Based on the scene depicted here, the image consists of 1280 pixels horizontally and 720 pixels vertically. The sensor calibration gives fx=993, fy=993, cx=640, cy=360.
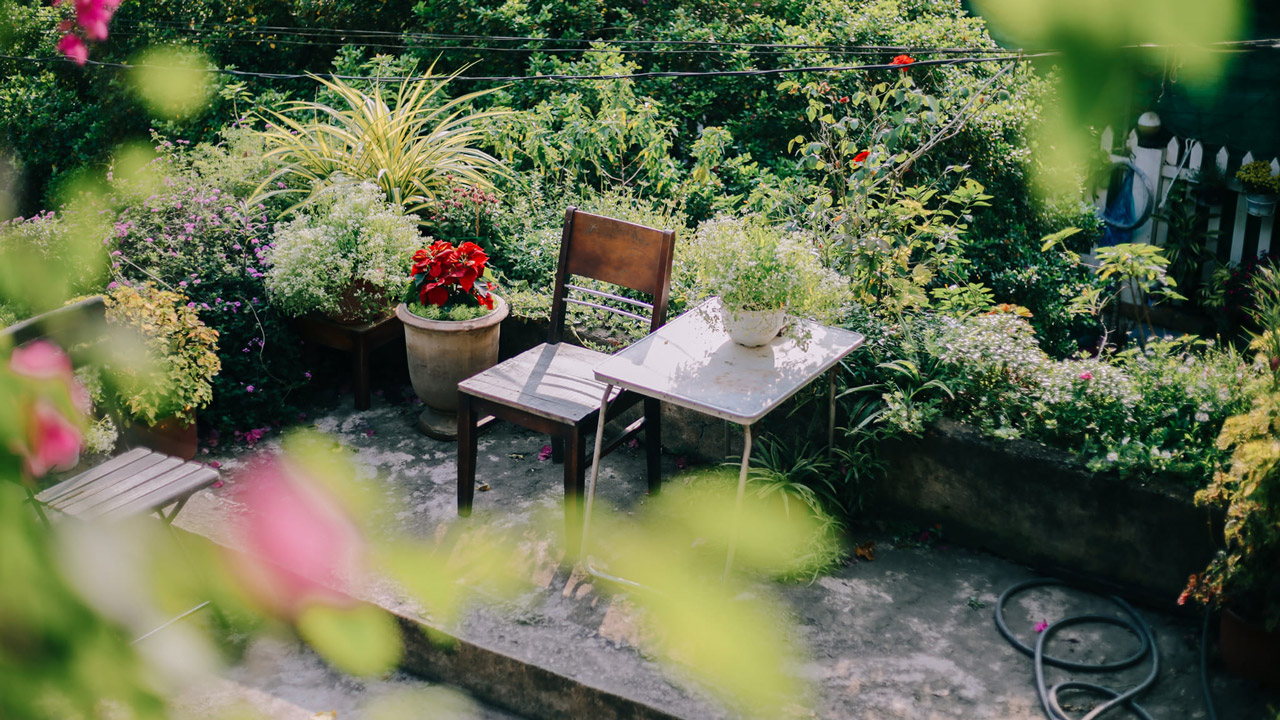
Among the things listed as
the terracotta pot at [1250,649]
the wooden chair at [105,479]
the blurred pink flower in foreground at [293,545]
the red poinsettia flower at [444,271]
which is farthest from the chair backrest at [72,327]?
the terracotta pot at [1250,649]

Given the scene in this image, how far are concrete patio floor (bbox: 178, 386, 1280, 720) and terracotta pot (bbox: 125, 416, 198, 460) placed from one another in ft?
0.90

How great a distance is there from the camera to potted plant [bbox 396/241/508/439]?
13.6ft

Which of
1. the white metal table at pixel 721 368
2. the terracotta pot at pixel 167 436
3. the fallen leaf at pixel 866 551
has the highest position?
the white metal table at pixel 721 368

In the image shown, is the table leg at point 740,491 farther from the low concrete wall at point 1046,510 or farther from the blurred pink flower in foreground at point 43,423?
the blurred pink flower in foreground at point 43,423

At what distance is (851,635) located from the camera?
10.6ft

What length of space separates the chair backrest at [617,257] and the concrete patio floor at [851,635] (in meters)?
0.82

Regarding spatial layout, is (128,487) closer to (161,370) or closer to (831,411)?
(161,370)

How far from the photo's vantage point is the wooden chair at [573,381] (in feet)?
11.3

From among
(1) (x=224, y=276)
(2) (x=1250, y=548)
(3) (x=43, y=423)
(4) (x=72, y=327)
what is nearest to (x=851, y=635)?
(2) (x=1250, y=548)

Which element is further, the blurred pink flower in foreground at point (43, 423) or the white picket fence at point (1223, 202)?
the white picket fence at point (1223, 202)

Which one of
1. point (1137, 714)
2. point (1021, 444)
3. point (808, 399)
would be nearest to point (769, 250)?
point (808, 399)

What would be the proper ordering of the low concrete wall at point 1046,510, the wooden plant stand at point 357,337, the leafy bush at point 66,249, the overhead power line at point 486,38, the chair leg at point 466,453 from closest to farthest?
the low concrete wall at point 1046,510 < the chair leg at point 466,453 < the leafy bush at point 66,249 < the wooden plant stand at point 357,337 < the overhead power line at point 486,38

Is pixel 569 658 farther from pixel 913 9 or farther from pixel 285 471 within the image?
pixel 913 9

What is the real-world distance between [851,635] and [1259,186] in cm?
421
